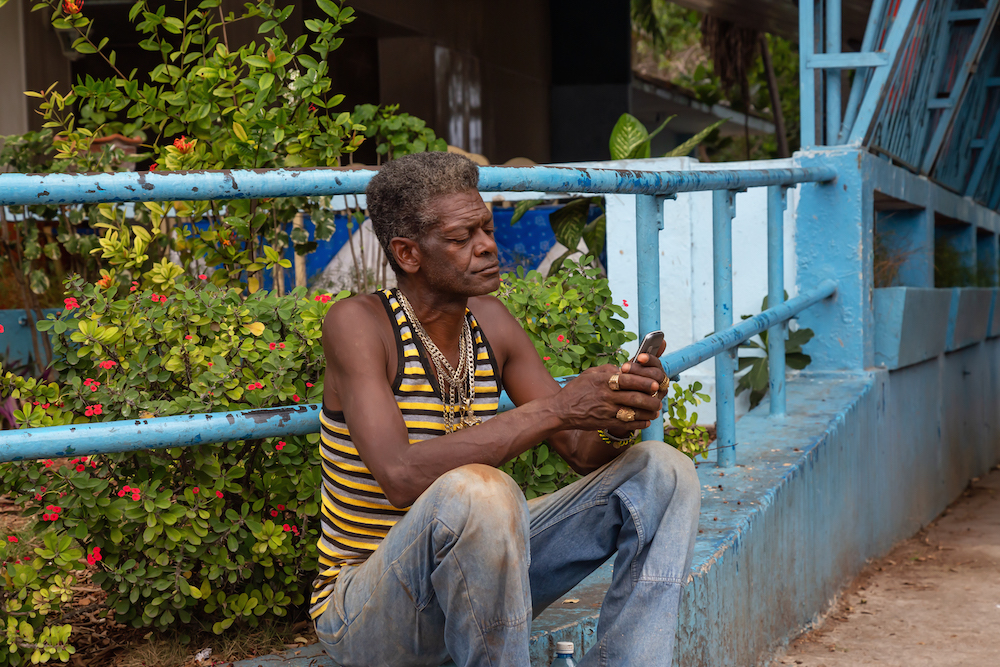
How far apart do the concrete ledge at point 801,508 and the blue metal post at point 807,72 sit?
3.51 feet

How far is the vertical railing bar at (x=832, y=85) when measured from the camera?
4488mm

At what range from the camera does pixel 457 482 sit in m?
1.63

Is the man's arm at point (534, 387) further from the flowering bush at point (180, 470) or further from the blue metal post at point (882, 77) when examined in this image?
the blue metal post at point (882, 77)

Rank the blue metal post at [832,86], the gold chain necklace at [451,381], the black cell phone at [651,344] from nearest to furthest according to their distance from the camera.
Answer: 1. the black cell phone at [651,344]
2. the gold chain necklace at [451,381]
3. the blue metal post at [832,86]

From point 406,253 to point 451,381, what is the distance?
0.85 ft

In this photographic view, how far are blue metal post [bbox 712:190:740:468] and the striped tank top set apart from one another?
1551 mm

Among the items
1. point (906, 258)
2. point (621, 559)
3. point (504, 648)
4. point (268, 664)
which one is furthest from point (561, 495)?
point (906, 258)

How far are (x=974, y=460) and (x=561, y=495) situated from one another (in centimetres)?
526

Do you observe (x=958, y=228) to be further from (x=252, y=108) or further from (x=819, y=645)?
(x=252, y=108)

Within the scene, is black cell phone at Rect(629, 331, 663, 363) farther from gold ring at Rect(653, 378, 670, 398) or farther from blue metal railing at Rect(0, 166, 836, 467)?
blue metal railing at Rect(0, 166, 836, 467)

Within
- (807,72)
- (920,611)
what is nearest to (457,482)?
(920,611)

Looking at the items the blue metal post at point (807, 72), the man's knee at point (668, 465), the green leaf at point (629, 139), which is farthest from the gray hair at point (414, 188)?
the green leaf at point (629, 139)

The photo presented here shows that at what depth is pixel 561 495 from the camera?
6.57 feet

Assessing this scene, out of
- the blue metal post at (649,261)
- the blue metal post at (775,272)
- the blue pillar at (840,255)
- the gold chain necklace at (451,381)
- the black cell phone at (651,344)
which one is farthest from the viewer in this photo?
the blue pillar at (840,255)
